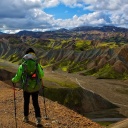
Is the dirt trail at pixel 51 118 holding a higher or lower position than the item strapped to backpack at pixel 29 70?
lower

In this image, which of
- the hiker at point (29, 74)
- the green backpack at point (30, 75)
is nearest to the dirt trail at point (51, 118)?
the hiker at point (29, 74)

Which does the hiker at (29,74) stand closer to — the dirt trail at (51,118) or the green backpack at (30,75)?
the green backpack at (30,75)

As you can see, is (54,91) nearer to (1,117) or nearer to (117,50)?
(1,117)

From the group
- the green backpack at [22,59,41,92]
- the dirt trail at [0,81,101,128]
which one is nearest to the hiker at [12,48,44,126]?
the green backpack at [22,59,41,92]

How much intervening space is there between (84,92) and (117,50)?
4122 inches

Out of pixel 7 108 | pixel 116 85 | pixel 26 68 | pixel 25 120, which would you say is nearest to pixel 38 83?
pixel 26 68

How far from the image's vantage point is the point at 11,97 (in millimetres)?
20109

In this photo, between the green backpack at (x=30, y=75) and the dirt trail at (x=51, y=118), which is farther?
the dirt trail at (x=51, y=118)

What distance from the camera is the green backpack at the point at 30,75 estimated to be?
41.3 feet

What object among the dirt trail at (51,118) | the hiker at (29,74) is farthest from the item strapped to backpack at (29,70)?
the dirt trail at (51,118)

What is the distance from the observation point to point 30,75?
12695mm

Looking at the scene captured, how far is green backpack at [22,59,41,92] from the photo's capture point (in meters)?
12.6

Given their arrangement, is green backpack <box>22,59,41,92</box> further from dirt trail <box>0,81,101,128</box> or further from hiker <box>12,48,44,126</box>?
dirt trail <box>0,81,101,128</box>

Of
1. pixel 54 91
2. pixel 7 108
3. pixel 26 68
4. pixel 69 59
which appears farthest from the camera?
pixel 69 59
